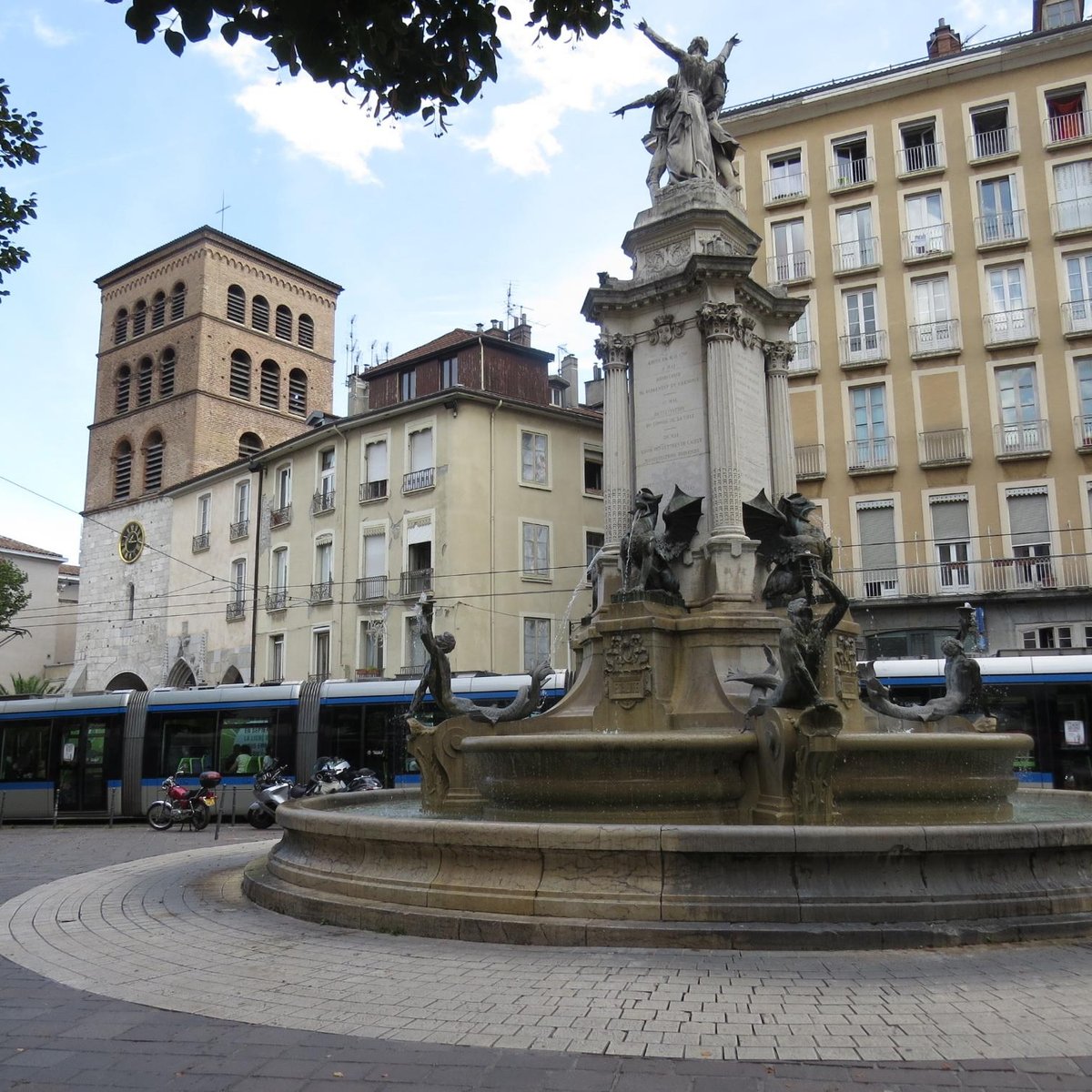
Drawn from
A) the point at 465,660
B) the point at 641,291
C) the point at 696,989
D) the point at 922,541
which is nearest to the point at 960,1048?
the point at 696,989

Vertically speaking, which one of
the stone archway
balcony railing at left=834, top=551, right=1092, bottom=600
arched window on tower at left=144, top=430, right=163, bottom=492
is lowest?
the stone archway

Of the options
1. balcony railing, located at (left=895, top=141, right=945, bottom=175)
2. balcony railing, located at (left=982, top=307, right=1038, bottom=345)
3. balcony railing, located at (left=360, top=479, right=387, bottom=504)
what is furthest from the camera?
balcony railing, located at (left=360, top=479, right=387, bottom=504)

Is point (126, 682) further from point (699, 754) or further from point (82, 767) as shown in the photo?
point (699, 754)

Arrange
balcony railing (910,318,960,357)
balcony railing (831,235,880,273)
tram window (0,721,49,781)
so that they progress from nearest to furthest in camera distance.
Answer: tram window (0,721,49,781), balcony railing (910,318,960,357), balcony railing (831,235,880,273)

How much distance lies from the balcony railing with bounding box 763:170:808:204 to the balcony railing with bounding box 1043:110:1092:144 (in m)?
7.59

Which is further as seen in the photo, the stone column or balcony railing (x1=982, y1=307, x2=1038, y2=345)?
balcony railing (x1=982, y1=307, x2=1038, y2=345)

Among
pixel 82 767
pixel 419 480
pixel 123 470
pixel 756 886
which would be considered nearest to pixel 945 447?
pixel 419 480

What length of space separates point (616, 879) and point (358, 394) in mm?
40194

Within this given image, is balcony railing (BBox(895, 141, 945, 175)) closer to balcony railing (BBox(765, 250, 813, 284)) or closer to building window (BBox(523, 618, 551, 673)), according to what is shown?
balcony railing (BBox(765, 250, 813, 284))

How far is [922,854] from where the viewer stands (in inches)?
272

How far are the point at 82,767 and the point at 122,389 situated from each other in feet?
133

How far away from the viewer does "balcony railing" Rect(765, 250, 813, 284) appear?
1417 inches

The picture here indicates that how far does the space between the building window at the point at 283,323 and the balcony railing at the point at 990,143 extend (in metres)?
38.2

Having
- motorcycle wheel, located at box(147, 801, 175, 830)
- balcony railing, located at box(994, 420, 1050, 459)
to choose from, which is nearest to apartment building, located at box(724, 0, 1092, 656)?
balcony railing, located at box(994, 420, 1050, 459)
